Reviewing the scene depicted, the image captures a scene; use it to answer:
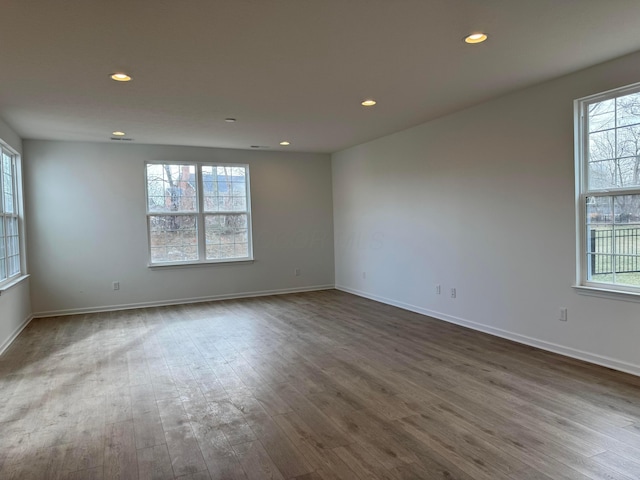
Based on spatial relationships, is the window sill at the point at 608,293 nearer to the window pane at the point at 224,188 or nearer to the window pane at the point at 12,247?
the window pane at the point at 224,188

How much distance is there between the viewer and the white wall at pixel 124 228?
5.99 m

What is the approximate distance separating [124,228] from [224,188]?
1.71m

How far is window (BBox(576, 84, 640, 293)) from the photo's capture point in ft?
10.9

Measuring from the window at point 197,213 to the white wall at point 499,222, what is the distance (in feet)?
7.72

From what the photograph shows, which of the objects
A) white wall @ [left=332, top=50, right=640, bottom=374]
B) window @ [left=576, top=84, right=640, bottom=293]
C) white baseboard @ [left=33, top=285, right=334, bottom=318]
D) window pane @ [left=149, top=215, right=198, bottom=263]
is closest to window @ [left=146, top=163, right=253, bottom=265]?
window pane @ [left=149, top=215, right=198, bottom=263]

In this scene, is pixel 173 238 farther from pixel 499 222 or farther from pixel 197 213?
pixel 499 222

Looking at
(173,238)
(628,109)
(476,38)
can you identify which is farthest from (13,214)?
(628,109)

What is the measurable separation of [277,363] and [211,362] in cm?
63

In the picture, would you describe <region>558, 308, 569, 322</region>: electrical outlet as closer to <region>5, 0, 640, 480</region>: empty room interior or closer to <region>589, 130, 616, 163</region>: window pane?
<region>5, 0, 640, 480</region>: empty room interior

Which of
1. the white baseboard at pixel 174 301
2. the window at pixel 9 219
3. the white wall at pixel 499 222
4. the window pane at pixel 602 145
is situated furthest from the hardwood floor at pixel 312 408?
the window pane at pixel 602 145

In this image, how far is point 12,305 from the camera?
4887 mm

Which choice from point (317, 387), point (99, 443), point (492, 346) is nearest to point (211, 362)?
point (317, 387)

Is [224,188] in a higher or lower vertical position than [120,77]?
lower

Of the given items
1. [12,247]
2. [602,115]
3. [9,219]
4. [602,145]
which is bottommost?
[12,247]
